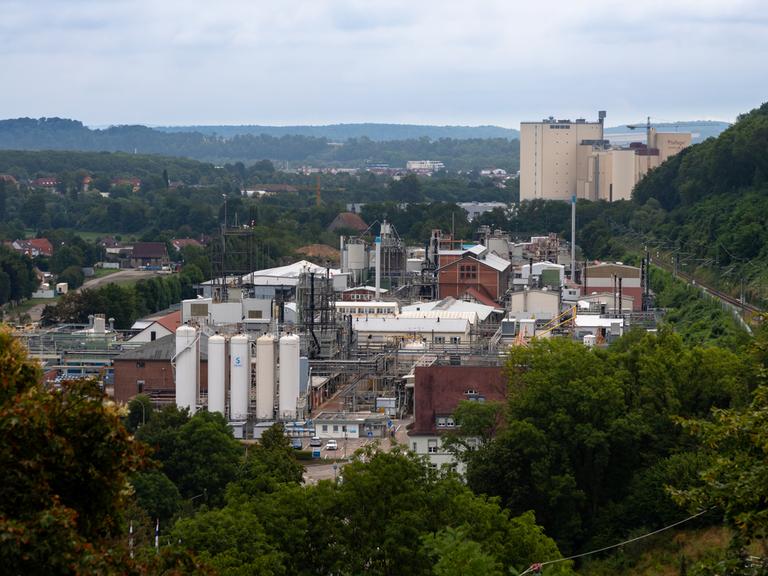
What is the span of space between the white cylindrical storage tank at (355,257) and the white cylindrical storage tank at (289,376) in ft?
93.6

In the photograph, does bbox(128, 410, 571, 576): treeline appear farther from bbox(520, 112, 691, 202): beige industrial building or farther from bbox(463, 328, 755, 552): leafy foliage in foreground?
bbox(520, 112, 691, 202): beige industrial building

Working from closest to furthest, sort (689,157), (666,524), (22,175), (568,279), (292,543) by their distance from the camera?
1. (292,543)
2. (666,524)
3. (568,279)
4. (689,157)
5. (22,175)

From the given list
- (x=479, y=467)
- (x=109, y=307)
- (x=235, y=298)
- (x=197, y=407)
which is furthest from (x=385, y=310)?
(x=479, y=467)

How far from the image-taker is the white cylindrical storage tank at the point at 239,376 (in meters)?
33.3

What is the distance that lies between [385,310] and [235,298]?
15.3ft

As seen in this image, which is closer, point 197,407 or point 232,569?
point 232,569

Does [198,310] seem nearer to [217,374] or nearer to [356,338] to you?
[356,338]

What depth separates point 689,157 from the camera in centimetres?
8925

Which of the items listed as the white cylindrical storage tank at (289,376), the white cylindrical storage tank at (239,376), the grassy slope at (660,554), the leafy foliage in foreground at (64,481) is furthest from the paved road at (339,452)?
the leafy foliage in foreground at (64,481)

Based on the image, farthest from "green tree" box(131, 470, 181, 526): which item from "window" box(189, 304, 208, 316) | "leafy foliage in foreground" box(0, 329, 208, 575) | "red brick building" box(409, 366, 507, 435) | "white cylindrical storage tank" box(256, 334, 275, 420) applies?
"window" box(189, 304, 208, 316)

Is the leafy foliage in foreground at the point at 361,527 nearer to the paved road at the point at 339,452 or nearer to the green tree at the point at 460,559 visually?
the green tree at the point at 460,559

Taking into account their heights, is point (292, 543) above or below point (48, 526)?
below

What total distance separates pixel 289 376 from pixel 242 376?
101 cm

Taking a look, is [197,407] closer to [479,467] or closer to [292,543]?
[479,467]
